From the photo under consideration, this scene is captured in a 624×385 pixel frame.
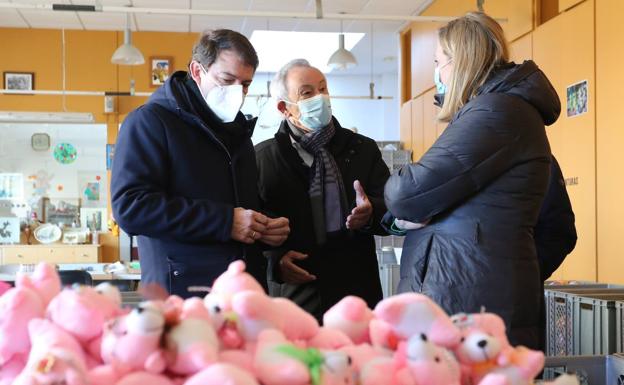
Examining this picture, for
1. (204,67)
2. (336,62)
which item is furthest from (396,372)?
(336,62)

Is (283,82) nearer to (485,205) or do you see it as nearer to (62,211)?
(485,205)

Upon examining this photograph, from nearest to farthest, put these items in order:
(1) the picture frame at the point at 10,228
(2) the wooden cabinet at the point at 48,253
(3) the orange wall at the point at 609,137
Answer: (3) the orange wall at the point at 609,137 → (1) the picture frame at the point at 10,228 → (2) the wooden cabinet at the point at 48,253

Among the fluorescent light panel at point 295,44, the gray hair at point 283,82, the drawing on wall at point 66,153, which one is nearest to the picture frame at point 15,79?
the drawing on wall at point 66,153

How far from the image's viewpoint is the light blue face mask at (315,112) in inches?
94.0

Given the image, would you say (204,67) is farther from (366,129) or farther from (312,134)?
(366,129)

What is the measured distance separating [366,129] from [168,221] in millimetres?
12530

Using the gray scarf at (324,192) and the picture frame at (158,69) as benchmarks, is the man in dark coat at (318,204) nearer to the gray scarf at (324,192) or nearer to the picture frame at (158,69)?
the gray scarf at (324,192)

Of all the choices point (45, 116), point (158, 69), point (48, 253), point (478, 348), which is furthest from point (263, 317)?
point (158, 69)

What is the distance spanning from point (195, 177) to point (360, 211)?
0.53 metres

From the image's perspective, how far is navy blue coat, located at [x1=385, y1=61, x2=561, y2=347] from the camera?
162cm

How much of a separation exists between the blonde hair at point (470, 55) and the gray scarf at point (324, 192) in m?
0.58

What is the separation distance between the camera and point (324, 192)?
232cm

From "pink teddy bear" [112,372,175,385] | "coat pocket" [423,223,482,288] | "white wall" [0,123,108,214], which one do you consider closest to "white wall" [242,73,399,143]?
"white wall" [0,123,108,214]

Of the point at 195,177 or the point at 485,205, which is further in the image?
the point at 195,177
